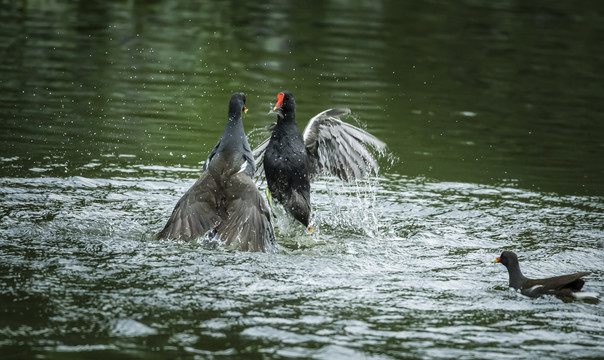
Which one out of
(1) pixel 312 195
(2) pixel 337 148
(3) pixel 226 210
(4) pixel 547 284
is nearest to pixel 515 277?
(4) pixel 547 284

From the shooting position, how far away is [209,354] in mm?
5008

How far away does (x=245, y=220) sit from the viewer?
7281mm

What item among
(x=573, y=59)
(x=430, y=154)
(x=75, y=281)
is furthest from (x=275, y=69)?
(x=75, y=281)

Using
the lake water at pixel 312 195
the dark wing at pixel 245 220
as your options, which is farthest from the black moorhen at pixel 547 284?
the dark wing at pixel 245 220

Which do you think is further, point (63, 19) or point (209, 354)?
point (63, 19)

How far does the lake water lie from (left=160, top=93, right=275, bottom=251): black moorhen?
0.78 feet

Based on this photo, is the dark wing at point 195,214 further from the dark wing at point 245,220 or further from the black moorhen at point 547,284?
the black moorhen at point 547,284

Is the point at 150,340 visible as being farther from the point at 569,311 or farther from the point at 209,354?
the point at 569,311

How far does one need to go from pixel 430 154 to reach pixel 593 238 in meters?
3.77

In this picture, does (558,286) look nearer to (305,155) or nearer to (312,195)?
(305,155)

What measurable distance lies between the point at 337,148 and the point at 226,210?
2.02m

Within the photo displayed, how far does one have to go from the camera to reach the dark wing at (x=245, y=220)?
7.18m

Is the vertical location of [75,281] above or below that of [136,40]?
below

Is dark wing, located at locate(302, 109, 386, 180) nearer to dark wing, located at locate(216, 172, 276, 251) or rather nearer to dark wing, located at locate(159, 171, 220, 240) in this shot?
dark wing, located at locate(216, 172, 276, 251)
